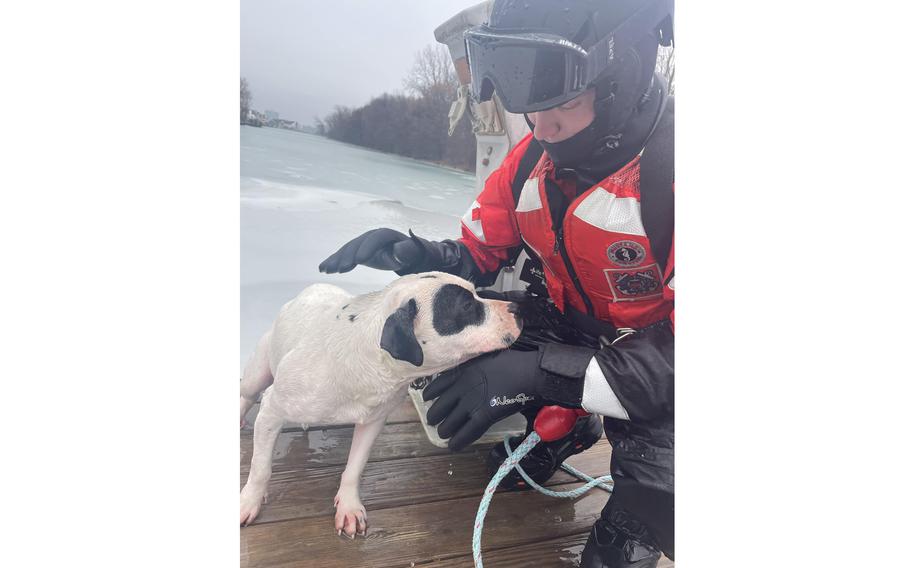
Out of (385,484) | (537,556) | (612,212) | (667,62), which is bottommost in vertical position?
(537,556)

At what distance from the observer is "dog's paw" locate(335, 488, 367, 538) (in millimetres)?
740

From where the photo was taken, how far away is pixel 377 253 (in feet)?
2.55

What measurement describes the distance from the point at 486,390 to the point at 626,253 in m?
0.32

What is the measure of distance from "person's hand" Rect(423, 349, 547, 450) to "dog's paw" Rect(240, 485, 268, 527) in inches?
11.5

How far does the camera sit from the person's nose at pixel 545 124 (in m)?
0.77

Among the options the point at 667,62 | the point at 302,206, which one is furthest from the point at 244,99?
the point at 667,62

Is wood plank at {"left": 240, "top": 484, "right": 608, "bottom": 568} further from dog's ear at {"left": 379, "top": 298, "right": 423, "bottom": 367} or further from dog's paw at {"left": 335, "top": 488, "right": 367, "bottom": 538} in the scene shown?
dog's ear at {"left": 379, "top": 298, "right": 423, "bottom": 367}

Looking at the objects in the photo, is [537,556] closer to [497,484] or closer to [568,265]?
[497,484]

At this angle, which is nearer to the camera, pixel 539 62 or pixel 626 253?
pixel 539 62

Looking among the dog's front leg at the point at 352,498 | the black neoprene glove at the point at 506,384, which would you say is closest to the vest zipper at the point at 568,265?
the black neoprene glove at the point at 506,384

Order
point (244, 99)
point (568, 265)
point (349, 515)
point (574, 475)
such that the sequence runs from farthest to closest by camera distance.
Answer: point (574, 475) → point (568, 265) → point (349, 515) → point (244, 99)
